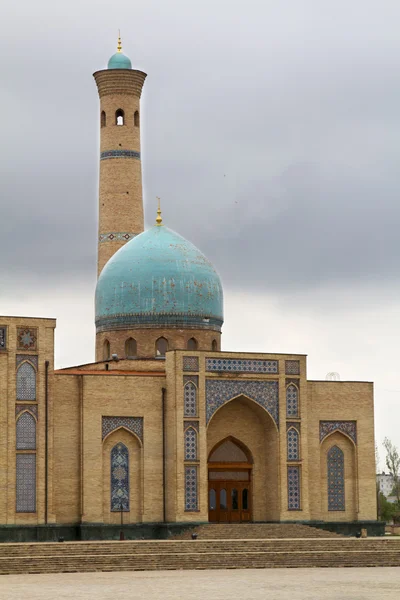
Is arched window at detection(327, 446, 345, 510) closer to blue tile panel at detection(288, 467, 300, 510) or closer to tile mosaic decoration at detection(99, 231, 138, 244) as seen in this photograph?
blue tile panel at detection(288, 467, 300, 510)

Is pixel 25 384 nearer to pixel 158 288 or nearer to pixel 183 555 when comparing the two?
pixel 158 288

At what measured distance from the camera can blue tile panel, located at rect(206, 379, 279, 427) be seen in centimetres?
3547

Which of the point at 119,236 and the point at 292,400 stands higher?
the point at 119,236

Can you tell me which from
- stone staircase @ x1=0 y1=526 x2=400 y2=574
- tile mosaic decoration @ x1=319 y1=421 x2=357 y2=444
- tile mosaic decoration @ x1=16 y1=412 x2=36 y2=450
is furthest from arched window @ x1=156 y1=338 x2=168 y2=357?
stone staircase @ x1=0 y1=526 x2=400 y2=574

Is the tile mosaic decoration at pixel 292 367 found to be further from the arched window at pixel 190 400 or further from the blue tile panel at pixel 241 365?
the arched window at pixel 190 400

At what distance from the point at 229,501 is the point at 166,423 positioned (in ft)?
10.0

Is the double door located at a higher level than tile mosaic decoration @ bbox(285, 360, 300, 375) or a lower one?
lower

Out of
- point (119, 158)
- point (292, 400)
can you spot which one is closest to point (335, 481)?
point (292, 400)

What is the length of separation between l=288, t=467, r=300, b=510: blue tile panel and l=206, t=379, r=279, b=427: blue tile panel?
51.9 inches

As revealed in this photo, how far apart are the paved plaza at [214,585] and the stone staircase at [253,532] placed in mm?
5842

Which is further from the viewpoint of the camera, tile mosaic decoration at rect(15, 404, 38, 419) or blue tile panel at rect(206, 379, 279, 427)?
blue tile panel at rect(206, 379, 279, 427)

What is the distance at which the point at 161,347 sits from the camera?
38.4m

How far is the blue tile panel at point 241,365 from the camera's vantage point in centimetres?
3562

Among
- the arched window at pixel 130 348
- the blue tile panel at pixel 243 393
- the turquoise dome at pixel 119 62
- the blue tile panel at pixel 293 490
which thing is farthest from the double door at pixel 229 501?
the turquoise dome at pixel 119 62
